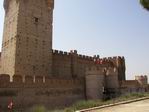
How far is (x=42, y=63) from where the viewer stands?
27.4m

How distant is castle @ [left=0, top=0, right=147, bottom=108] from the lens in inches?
901

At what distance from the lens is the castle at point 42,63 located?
22.9m

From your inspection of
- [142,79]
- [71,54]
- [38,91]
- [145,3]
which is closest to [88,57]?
[71,54]

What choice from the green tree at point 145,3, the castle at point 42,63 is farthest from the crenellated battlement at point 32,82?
the green tree at point 145,3

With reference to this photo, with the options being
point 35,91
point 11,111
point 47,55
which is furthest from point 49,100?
point 47,55

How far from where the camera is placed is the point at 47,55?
92.5ft

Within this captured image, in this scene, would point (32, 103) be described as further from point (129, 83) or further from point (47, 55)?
point (129, 83)

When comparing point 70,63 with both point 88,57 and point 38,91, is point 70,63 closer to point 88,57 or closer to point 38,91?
→ point 88,57

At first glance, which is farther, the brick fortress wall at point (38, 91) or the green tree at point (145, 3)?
the brick fortress wall at point (38, 91)

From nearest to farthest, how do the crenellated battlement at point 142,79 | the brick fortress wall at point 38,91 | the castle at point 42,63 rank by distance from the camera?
the brick fortress wall at point 38,91 < the castle at point 42,63 < the crenellated battlement at point 142,79

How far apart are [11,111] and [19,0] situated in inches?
503

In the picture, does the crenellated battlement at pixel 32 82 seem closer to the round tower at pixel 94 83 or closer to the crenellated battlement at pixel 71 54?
the round tower at pixel 94 83

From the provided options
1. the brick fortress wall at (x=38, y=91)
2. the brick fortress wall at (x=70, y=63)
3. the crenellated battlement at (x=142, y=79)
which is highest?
the brick fortress wall at (x=70, y=63)

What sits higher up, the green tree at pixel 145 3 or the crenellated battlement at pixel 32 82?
the green tree at pixel 145 3
